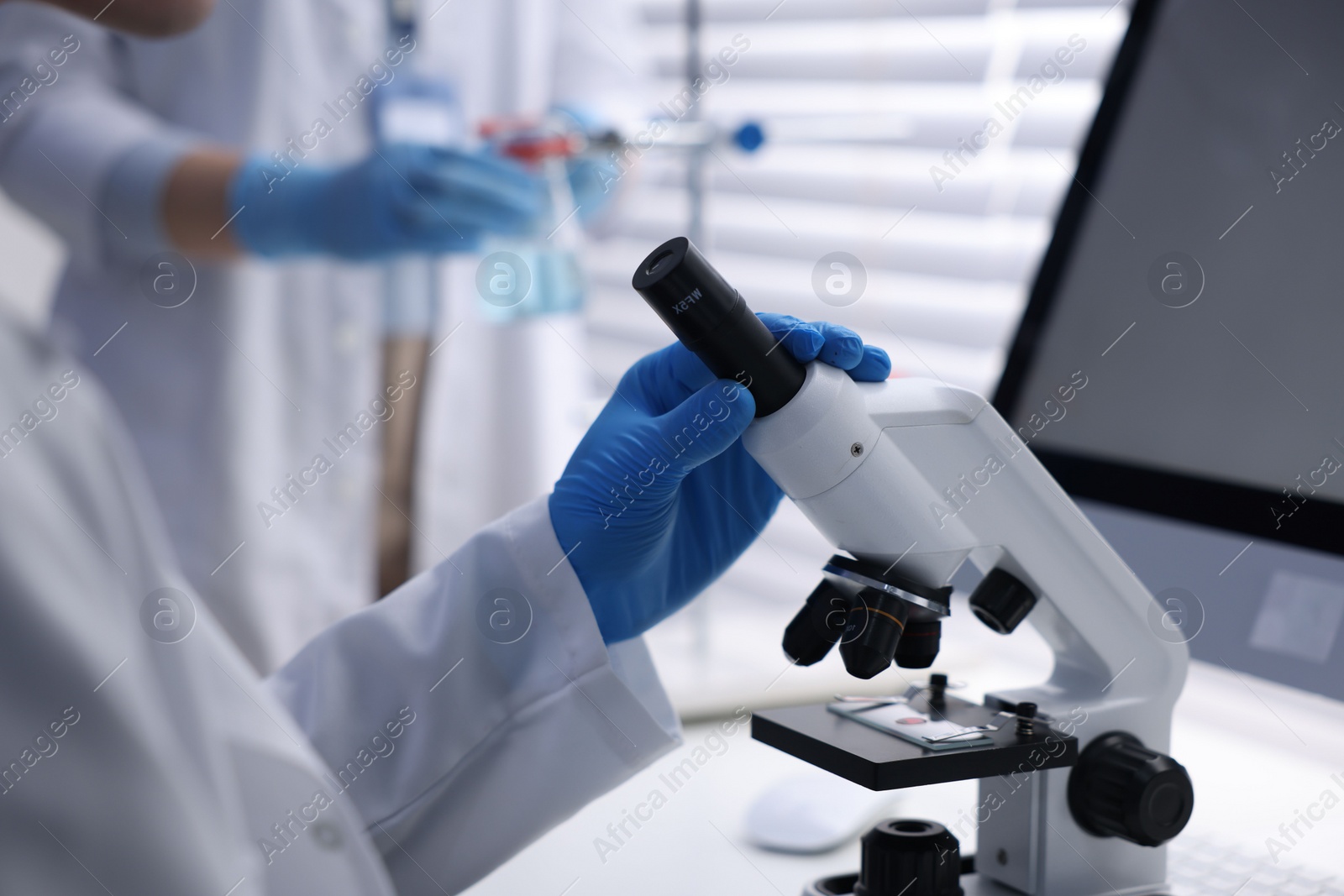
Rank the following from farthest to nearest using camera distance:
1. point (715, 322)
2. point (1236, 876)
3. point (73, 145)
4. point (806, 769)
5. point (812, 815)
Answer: point (73, 145)
point (806, 769)
point (812, 815)
point (1236, 876)
point (715, 322)

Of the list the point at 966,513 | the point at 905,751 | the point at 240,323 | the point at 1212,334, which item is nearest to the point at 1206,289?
the point at 1212,334

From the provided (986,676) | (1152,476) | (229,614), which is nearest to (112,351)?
(229,614)

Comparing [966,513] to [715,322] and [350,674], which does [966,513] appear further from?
[350,674]

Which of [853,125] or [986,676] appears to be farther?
[853,125]

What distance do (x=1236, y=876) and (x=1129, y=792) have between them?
0.15m

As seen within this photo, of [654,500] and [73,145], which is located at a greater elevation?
[73,145]

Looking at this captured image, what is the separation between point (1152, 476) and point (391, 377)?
121 cm

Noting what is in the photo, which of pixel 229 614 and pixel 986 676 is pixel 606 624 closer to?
pixel 986 676

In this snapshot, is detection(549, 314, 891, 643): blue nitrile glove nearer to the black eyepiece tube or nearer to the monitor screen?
the black eyepiece tube

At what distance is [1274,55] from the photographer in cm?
72

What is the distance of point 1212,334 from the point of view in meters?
0.72

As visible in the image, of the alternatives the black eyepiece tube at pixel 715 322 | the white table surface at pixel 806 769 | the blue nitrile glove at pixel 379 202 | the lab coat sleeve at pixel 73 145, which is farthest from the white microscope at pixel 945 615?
the lab coat sleeve at pixel 73 145

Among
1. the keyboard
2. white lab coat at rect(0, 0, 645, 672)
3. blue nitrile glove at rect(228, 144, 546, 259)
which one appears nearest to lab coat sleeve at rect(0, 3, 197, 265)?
white lab coat at rect(0, 0, 645, 672)

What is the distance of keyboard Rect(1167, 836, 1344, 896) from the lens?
0.65 m
